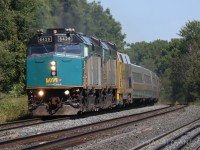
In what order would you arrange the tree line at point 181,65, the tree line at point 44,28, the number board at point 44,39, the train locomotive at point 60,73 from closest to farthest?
the train locomotive at point 60,73 < the number board at point 44,39 < the tree line at point 44,28 < the tree line at point 181,65

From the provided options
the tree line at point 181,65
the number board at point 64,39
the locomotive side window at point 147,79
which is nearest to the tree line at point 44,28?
the tree line at point 181,65

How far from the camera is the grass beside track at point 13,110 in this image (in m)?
23.2

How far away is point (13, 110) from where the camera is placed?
24.9 meters

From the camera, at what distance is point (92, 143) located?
12.6 m

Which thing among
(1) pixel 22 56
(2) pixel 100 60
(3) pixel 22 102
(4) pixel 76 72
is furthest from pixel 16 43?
(4) pixel 76 72

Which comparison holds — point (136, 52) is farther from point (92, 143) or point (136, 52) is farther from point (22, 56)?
point (92, 143)

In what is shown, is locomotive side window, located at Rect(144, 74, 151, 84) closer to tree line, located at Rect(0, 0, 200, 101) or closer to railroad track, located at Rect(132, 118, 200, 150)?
tree line, located at Rect(0, 0, 200, 101)

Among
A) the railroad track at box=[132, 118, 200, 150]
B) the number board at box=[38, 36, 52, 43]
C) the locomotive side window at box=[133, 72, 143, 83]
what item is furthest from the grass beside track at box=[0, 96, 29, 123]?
the railroad track at box=[132, 118, 200, 150]

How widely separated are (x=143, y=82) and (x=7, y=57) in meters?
10.8

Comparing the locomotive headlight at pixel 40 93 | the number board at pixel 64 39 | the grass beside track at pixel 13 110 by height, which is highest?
the number board at pixel 64 39

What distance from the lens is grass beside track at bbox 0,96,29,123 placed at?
2320 centimetres

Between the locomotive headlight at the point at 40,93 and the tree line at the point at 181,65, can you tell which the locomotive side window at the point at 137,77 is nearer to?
the locomotive headlight at the point at 40,93

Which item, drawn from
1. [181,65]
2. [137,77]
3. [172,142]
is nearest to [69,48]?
[172,142]

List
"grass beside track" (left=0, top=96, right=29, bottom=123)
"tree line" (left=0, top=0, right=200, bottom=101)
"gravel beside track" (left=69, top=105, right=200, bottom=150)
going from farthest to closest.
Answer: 1. "tree line" (left=0, top=0, right=200, bottom=101)
2. "grass beside track" (left=0, top=96, right=29, bottom=123)
3. "gravel beside track" (left=69, top=105, right=200, bottom=150)
